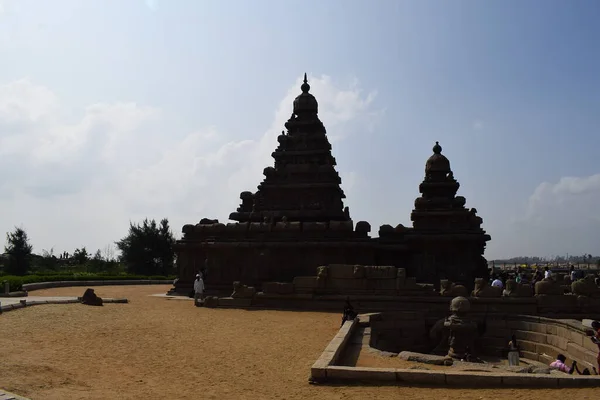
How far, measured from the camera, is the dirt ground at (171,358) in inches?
329

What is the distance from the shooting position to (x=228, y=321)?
56.0 ft

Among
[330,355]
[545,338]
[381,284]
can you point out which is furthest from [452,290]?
[330,355]

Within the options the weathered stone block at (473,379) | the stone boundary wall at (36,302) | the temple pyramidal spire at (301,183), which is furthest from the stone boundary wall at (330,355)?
the temple pyramidal spire at (301,183)

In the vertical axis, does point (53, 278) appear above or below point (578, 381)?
above

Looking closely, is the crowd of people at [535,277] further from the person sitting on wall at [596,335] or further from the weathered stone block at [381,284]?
the person sitting on wall at [596,335]

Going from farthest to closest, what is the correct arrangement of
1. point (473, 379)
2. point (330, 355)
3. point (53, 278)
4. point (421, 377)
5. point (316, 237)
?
point (53, 278), point (316, 237), point (330, 355), point (421, 377), point (473, 379)

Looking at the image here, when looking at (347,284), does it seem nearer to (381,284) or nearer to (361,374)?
(381,284)

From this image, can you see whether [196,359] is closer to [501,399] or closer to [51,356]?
[51,356]

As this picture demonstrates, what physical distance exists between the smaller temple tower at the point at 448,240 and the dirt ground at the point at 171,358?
33.9ft

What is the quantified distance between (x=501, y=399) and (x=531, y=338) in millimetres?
9290

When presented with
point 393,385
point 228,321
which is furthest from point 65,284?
point 393,385

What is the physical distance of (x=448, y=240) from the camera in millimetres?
27000

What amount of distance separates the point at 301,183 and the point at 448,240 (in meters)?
8.66

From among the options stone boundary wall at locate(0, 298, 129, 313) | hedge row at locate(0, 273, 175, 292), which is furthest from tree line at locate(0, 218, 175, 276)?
stone boundary wall at locate(0, 298, 129, 313)
